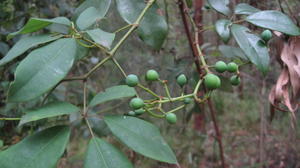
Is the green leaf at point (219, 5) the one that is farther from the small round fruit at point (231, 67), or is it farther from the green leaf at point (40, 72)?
the green leaf at point (40, 72)

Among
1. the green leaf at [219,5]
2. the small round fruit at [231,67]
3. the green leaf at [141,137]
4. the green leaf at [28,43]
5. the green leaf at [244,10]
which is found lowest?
the green leaf at [141,137]

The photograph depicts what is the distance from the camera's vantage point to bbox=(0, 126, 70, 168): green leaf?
51cm

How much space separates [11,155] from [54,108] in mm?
107

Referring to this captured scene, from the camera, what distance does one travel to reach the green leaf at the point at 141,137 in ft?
1.80

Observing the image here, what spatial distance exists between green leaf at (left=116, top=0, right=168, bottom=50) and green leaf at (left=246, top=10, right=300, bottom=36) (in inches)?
8.4

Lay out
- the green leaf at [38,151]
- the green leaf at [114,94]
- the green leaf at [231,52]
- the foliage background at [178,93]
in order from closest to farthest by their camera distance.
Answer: the green leaf at [38,151]
the green leaf at [114,94]
the green leaf at [231,52]
the foliage background at [178,93]

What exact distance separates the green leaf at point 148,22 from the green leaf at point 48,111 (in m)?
0.27

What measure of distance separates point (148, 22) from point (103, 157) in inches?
14.9

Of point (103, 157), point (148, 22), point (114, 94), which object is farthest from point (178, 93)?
point (103, 157)

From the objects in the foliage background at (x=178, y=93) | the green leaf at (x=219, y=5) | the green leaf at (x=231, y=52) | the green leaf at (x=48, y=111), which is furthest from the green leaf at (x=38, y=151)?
the green leaf at (x=231, y=52)

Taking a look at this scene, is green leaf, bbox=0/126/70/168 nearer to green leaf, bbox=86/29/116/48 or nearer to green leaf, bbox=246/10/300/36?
green leaf, bbox=86/29/116/48

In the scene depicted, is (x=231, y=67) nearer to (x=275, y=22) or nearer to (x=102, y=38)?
(x=275, y=22)

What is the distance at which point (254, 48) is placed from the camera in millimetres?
667

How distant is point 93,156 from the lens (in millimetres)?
535
